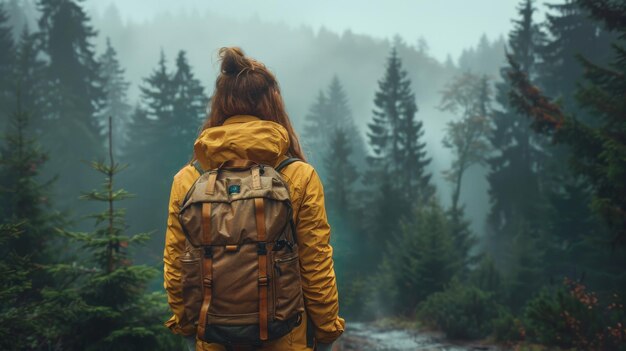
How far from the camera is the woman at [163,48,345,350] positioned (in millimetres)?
2529

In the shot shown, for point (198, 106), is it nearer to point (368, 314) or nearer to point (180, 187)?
point (368, 314)

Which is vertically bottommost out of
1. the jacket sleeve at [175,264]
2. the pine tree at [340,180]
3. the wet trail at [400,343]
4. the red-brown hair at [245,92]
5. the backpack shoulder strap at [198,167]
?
the wet trail at [400,343]

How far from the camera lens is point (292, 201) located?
255 centimetres

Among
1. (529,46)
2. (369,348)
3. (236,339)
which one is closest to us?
(236,339)

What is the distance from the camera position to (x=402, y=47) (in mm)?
98000

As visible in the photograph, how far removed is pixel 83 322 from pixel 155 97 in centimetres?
3400

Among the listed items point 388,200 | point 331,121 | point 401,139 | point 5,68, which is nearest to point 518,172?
point 401,139

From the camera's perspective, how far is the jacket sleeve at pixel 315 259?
256cm

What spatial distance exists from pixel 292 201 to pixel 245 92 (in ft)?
2.59

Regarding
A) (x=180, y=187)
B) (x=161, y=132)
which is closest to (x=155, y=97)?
(x=161, y=132)

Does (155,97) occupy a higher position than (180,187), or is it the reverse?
(155,97)

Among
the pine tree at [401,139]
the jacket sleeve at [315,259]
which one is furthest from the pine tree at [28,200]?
the pine tree at [401,139]

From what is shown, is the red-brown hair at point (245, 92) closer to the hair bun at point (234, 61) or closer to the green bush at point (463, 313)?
the hair bun at point (234, 61)

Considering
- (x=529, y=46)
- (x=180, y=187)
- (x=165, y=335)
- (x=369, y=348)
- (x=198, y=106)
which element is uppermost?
(x=529, y=46)
